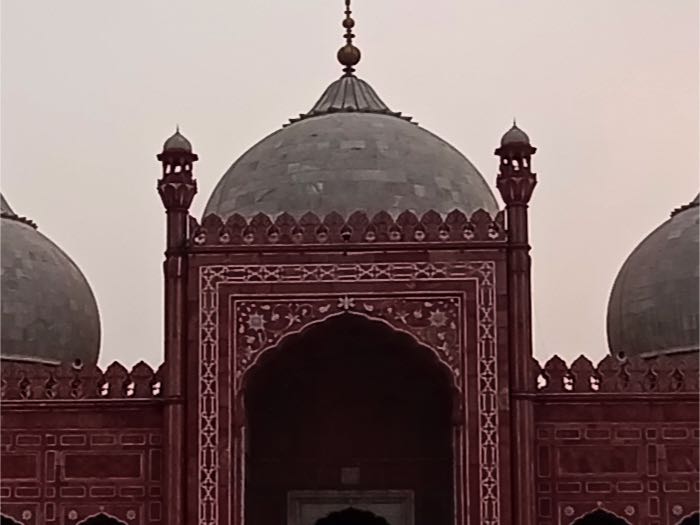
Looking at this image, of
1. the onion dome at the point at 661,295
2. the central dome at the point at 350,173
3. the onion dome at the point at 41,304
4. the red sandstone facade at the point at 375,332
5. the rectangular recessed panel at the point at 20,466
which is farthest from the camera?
the onion dome at the point at 661,295

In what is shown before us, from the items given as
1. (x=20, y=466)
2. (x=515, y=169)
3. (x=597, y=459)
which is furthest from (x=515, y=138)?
(x=20, y=466)

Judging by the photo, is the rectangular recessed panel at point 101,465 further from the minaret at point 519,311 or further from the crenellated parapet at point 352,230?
the minaret at point 519,311

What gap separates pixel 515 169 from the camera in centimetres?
1276

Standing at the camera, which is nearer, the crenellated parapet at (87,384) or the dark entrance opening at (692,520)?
the dark entrance opening at (692,520)

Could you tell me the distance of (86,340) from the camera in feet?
51.9

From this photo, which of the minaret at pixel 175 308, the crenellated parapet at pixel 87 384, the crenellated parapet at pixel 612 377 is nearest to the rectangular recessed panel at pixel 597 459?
the crenellated parapet at pixel 612 377

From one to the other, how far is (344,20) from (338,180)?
8.00ft

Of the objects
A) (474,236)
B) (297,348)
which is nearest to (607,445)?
(474,236)

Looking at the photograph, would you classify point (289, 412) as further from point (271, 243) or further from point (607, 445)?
point (607, 445)

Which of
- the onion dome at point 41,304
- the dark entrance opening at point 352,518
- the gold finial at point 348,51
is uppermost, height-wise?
the gold finial at point 348,51

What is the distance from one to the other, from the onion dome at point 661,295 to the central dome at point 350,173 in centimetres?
187

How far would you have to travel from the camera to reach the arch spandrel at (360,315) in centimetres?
1243

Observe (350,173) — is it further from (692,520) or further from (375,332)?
(692,520)

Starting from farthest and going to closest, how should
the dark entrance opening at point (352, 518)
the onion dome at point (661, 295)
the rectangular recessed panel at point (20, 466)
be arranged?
1. the onion dome at point (661, 295)
2. the dark entrance opening at point (352, 518)
3. the rectangular recessed panel at point (20, 466)
